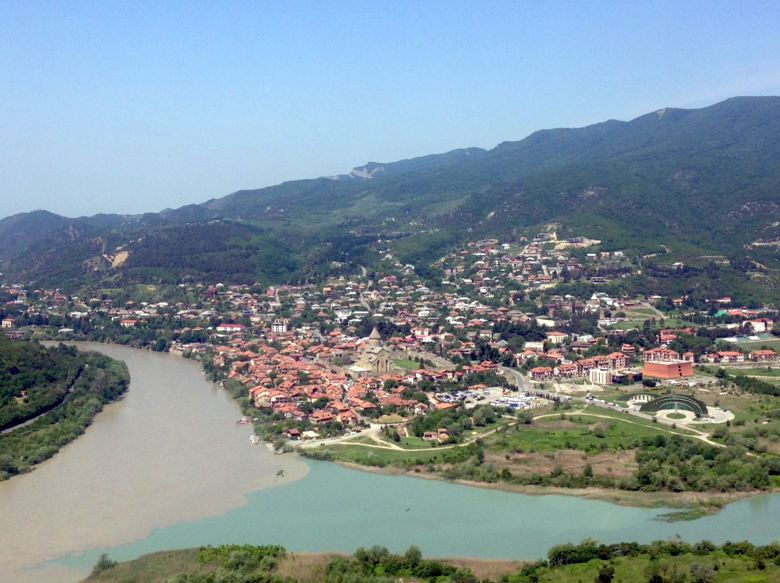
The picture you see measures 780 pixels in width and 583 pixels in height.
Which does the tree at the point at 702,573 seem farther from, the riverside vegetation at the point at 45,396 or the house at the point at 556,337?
the house at the point at 556,337

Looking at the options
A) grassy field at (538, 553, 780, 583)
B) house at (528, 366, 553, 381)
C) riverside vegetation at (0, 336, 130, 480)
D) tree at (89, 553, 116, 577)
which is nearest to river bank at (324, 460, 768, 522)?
grassy field at (538, 553, 780, 583)

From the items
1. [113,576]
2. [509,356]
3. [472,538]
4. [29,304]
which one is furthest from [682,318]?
[29,304]

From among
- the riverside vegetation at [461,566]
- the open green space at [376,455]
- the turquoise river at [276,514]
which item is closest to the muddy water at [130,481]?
the turquoise river at [276,514]

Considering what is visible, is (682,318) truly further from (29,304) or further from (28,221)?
(28,221)

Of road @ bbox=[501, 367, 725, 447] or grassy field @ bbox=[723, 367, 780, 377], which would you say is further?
grassy field @ bbox=[723, 367, 780, 377]

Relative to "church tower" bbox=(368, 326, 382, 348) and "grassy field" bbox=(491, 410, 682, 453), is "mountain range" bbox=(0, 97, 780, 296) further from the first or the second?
"grassy field" bbox=(491, 410, 682, 453)

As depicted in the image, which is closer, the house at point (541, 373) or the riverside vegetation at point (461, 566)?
the riverside vegetation at point (461, 566)
